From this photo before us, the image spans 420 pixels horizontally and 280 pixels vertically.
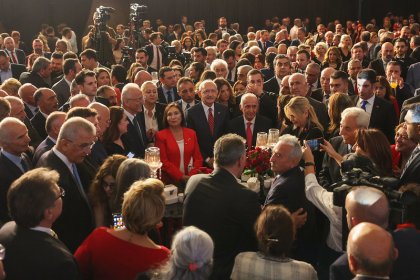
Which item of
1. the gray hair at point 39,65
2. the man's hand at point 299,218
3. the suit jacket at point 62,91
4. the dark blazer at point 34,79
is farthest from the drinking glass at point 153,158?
the gray hair at point 39,65

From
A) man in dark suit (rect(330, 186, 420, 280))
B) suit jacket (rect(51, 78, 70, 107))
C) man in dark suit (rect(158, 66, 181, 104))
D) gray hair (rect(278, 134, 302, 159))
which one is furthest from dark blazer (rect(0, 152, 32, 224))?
man in dark suit (rect(158, 66, 181, 104))

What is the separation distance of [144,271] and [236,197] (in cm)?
89

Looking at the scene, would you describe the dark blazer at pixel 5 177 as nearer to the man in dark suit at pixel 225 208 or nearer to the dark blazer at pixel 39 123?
the man in dark suit at pixel 225 208

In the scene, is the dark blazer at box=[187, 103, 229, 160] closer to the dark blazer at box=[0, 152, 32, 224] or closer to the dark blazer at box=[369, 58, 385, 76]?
the dark blazer at box=[0, 152, 32, 224]

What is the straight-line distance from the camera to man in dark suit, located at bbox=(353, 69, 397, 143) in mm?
6488

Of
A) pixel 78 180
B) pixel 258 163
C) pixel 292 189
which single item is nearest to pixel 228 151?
pixel 292 189

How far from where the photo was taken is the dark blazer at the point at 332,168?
486 centimetres

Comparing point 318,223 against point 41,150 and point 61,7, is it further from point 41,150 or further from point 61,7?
point 61,7

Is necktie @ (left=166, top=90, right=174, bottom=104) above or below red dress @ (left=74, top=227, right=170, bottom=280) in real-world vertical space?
above

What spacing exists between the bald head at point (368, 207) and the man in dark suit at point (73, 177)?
1800mm

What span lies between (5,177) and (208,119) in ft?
9.33

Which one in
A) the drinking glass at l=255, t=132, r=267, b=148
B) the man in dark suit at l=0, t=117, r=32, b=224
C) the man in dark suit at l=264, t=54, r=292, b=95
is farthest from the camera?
the man in dark suit at l=264, t=54, r=292, b=95

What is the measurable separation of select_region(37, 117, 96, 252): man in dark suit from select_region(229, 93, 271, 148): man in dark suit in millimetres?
2366

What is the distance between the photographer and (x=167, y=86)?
796 centimetres
